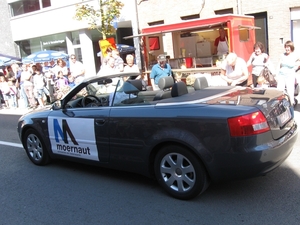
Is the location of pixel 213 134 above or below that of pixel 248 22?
below

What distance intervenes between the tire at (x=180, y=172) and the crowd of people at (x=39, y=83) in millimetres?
8618

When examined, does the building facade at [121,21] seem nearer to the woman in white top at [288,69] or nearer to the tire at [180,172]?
the woman in white top at [288,69]

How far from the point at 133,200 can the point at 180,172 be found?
27.8 inches

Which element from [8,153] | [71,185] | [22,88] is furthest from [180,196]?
[22,88]

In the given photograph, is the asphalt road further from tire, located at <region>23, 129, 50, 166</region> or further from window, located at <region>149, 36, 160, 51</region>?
window, located at <region>149, 36, 160, 51</region>

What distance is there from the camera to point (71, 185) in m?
5.09

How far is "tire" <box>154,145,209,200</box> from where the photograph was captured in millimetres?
4027

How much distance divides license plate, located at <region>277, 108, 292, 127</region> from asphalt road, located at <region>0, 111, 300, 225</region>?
2.59 feet

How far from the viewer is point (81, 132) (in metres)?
5.08

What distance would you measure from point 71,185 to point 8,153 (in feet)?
8.70

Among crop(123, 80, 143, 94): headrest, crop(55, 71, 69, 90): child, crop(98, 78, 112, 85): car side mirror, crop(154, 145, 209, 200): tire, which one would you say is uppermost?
crop(98, 78, 112, 85): car side mirror

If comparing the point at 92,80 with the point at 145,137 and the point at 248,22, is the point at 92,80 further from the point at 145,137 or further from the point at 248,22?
the point at 248,22

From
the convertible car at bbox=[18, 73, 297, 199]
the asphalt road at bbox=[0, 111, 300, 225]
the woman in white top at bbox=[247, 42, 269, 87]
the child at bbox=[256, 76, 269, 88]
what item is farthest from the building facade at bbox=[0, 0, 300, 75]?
the convertible car at bbox=[18, 73, 297, 199]

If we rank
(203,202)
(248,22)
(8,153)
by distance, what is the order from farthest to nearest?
(248,22), (8,153), (203,202)
